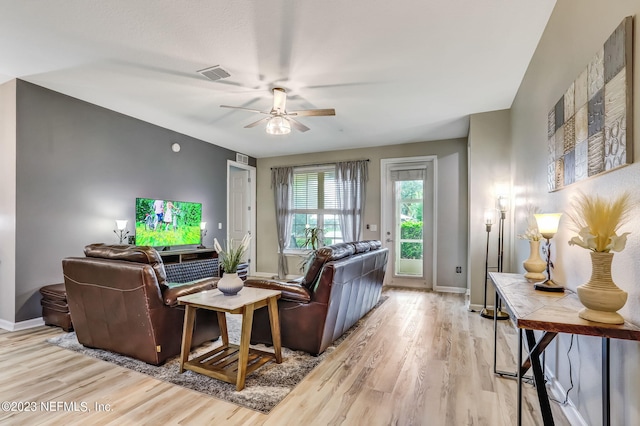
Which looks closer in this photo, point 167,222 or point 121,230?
point 121,230

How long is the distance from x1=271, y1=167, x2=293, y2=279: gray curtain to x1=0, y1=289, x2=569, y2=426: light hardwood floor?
12.4 feet

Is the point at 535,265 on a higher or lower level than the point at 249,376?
higher

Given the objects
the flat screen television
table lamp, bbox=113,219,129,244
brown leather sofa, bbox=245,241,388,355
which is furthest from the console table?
the flat screen television

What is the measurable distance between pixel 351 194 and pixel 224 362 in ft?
14.1

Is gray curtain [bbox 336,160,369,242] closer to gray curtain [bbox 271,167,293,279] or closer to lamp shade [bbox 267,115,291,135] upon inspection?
gray curtain [bbox 271,167,293,279]

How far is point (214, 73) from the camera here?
3.12m

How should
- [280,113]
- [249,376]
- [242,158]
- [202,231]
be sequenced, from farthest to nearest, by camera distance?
1. [242,158]
2. [202,231]
3. [280,113]
4. [249,376]

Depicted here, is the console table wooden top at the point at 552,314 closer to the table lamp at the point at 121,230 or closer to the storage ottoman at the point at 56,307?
the storage ottoman at the point at 56,307

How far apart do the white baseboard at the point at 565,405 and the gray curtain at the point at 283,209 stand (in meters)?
5.08

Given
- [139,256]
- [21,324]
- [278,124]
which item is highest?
[278,124]

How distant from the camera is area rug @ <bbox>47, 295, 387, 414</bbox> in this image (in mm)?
2115

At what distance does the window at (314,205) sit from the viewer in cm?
653

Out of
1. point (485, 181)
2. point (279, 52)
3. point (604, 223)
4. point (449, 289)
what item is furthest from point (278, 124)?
point (449, 289)

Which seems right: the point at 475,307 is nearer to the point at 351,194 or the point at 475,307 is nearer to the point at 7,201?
the point at 351,194
